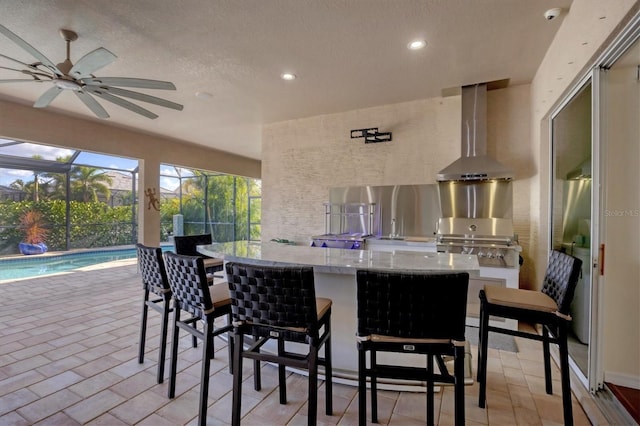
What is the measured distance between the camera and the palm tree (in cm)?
840

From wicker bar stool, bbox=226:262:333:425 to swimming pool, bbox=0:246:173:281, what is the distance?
670 cm

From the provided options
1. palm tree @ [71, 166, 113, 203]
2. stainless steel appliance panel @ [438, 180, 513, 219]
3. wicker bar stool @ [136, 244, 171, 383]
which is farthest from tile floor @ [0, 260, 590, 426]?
palm tree @ [71, 166, 113, 203]

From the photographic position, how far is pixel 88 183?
341 inches

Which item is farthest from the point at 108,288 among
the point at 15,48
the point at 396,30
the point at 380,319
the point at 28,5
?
the point at 396,30

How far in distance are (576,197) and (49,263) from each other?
34.4ft

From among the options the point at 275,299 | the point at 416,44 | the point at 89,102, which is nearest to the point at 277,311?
the point at 275,299

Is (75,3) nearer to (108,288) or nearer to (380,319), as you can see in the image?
(380,319)

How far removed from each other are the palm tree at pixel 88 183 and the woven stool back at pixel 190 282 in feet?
28.5

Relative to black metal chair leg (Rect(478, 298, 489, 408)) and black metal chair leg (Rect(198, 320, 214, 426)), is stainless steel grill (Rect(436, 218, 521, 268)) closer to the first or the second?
black metal chair leg (Rect(478, 298, 489, 408))

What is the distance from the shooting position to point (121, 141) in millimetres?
5758

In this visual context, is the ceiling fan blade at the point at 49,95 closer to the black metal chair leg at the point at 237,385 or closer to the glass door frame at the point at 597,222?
the black metal chair leg at the point at 237,385

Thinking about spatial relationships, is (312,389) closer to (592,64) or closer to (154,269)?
(154,269)

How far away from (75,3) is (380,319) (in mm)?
3131

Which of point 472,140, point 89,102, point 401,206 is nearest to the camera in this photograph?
point 89,102
